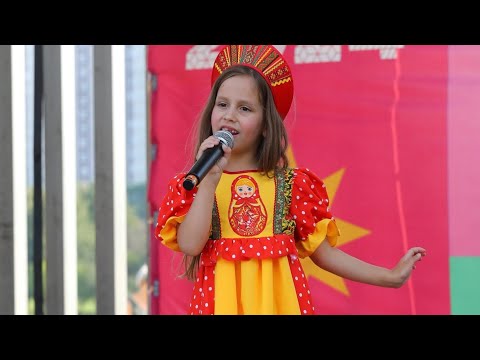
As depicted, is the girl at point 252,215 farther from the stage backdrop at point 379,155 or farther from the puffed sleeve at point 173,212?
the stage backdrop at point 379,155

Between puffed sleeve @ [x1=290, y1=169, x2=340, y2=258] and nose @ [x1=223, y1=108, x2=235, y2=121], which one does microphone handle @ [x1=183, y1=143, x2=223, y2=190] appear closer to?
nose @ [x1=223, y1=108, x2=235, y2=121]

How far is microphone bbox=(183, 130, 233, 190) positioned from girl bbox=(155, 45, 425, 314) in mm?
26

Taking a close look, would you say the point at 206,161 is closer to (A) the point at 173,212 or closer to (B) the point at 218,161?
(B) the point at 218,161

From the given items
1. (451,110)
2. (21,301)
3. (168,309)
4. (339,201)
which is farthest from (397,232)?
(21,301)

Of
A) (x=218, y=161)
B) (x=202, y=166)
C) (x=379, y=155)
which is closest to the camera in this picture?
(x=202, y=166)

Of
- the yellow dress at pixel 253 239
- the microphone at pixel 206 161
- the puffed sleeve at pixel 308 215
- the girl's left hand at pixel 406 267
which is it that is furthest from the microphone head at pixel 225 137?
the girl's left hand at pixel 406 267

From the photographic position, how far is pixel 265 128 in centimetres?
213

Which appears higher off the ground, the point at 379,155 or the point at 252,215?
the point at 379,155

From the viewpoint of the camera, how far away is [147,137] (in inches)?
143

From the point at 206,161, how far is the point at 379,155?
5.68 ft

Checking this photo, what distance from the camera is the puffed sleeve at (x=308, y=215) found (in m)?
2.11

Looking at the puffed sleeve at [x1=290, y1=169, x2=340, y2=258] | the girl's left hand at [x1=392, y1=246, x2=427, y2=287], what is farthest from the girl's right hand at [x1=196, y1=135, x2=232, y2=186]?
the girl's left hand at [x1=392, y1=246, x2=427, y2=287]

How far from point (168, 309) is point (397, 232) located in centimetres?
112

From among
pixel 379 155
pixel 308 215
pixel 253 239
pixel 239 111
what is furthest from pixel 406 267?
pixel 379 155
